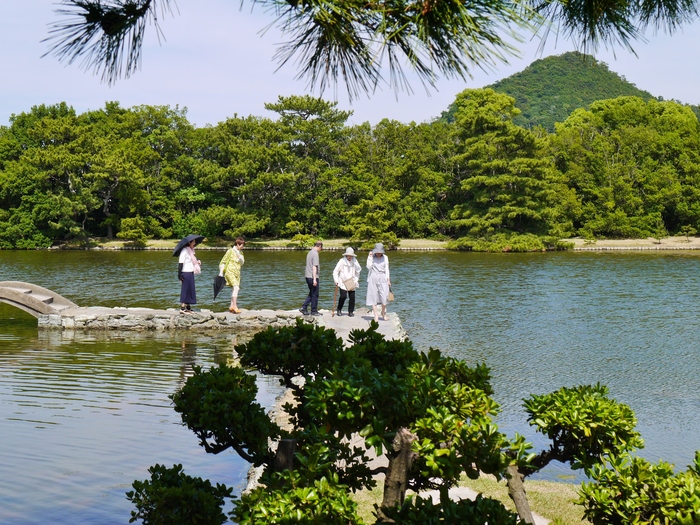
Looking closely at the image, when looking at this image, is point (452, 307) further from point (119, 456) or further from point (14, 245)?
point (14, 245)

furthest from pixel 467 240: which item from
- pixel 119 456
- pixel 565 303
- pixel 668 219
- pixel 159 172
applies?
pixel 119 456

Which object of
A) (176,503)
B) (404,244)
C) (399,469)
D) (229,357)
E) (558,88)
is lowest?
(229,357)

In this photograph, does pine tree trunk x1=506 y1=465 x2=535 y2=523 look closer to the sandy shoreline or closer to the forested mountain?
the sandy shoreline

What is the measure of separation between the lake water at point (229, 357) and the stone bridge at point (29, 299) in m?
0.56

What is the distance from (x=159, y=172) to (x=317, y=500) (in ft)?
152

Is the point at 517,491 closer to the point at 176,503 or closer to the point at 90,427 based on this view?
the point at 176,503

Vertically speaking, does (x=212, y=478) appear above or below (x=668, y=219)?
below

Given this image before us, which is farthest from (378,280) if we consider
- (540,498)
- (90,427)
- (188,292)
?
(540,498)

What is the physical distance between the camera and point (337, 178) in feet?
154

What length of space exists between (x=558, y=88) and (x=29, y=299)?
346ft

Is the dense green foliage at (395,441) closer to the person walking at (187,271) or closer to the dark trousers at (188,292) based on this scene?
the person walking at (187,271)

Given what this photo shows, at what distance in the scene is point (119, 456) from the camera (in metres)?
7.29

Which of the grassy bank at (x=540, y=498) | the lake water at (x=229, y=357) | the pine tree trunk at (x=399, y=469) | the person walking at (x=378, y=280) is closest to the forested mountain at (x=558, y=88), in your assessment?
the lake water at (x=229, y=357)

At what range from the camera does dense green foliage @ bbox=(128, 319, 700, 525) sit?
365cm
